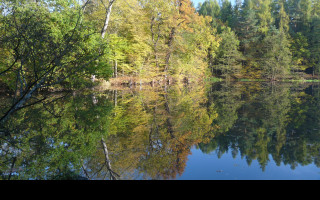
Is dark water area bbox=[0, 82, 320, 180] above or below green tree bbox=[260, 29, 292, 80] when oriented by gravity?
below

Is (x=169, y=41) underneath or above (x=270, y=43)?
underneath

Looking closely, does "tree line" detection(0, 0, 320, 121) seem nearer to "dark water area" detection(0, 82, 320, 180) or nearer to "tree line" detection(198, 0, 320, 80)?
"tree line" detection(198, 0, 320, 80)

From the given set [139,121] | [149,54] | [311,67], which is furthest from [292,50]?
[139,121]

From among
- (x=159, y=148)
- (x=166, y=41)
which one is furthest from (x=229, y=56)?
(x=159, y=148)

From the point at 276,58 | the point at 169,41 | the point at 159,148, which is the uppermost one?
the point at 169,41

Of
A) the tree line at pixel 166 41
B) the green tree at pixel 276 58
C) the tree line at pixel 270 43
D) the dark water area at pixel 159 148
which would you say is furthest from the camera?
the tree line at pixel 270 43

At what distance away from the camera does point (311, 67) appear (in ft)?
120

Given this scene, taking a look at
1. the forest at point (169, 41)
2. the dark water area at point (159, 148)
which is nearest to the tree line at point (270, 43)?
the forest at point (169, 41)

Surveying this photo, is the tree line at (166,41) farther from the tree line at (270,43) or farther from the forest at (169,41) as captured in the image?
the tree line at (270,43)

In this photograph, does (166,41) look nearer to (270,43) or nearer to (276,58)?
(270,43)

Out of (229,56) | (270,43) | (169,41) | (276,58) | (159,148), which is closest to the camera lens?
(159,148)

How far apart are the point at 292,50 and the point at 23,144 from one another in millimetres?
40461

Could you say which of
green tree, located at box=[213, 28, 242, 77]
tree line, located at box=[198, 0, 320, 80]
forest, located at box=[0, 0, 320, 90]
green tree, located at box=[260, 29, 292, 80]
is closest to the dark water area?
forest, located at box=[0, 0, 320, 90]

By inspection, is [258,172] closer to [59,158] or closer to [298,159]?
[298,159]
